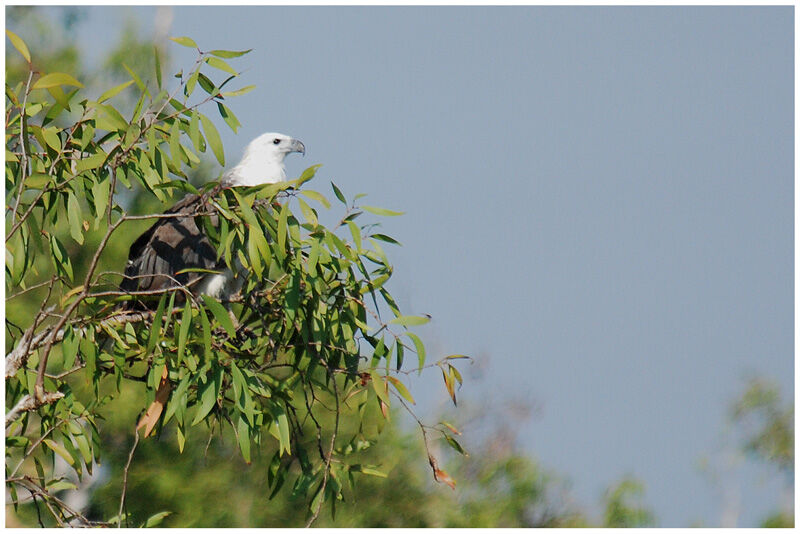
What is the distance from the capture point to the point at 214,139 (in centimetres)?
329

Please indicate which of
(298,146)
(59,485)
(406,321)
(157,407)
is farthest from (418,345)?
(298,146)

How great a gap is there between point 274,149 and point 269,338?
8.44 ft

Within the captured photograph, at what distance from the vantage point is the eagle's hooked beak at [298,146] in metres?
6.18

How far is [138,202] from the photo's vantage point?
7.91m

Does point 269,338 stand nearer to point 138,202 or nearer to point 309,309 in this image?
point 309,309

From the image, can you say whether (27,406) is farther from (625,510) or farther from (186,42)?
(625,510)

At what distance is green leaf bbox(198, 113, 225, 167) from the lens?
3287mm

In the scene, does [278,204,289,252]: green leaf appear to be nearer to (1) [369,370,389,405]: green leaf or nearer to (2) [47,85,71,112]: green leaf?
(1) [369,370,389,405]: green leaf

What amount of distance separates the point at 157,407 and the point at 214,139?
95cm

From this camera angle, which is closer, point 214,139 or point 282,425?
point 214,139

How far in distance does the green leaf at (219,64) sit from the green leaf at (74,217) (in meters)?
0.66

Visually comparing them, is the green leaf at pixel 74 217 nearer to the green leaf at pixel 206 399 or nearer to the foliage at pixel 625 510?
the green leaf at pixel 206 399

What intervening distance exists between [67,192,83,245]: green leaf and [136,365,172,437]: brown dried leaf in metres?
0.53

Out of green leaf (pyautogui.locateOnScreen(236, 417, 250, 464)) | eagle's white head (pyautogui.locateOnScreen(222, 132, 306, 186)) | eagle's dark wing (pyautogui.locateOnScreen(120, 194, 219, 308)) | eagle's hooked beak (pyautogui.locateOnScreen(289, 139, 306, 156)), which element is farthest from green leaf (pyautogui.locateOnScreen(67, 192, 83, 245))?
eagle's hooked beak (pyautogui.locateOnScreen(289, 139, 306, 156))
